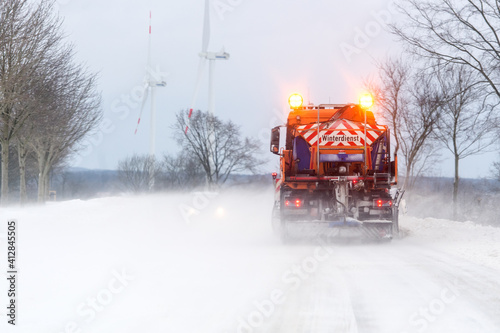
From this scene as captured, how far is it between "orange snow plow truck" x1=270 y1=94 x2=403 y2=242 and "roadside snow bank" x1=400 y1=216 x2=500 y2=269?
54.9 inches

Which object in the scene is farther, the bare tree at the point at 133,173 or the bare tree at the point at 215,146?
the bare tree at the point at 133,173

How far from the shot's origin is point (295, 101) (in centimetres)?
1366

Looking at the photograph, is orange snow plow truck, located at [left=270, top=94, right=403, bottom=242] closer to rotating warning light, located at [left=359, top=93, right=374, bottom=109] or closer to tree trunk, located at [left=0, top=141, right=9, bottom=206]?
rotating warning light, located at [left=359, top=93, right=374, bottom=109]

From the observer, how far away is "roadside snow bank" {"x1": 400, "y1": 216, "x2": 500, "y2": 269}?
1028 cm

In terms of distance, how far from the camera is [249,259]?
32.4 ft

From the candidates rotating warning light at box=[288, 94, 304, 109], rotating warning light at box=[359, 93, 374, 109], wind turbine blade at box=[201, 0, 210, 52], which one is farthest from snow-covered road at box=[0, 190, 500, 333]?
wind turbine blade at box=[201, 0, 210, 52]

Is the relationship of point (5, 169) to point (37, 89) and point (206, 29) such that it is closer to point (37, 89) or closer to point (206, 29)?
point (37, 89)

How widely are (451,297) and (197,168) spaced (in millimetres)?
59670

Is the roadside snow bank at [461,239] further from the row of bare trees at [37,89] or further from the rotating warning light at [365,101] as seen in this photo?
the row of bare trees at [37,89]

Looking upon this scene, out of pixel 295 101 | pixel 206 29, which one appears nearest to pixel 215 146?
pixel 206 29

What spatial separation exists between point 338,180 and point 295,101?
258 cm

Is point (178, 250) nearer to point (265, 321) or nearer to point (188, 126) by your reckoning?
point (265, 321)

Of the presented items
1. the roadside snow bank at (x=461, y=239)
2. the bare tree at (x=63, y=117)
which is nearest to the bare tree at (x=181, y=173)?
the bare tree at (x=63, y=117)

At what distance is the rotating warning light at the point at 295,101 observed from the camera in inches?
536
